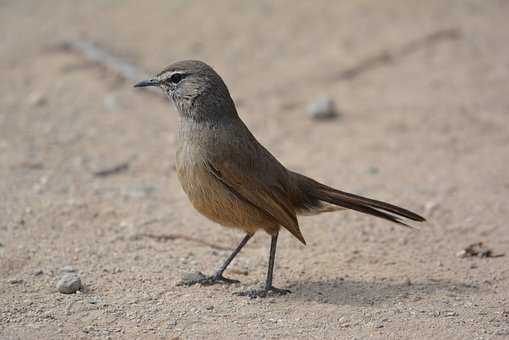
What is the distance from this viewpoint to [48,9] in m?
14.8

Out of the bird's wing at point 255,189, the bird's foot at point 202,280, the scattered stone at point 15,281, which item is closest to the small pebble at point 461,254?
the bird's wing at point 255,189

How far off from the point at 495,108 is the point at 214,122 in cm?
555

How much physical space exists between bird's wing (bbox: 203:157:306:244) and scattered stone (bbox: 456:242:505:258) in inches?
67.8

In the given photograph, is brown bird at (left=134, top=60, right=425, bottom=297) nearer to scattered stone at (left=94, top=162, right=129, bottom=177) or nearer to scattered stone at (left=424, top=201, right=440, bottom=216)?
scattered stone at (left=424, top=201, right=440, bottom=216)

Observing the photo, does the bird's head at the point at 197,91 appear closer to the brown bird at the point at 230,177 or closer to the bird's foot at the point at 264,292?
the brown bird at the point at 230,177

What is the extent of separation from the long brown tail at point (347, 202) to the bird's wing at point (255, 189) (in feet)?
1.06

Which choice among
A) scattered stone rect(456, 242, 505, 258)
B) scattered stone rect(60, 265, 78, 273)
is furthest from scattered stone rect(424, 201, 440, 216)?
scattered stone rect(60, 265, 78, 273)

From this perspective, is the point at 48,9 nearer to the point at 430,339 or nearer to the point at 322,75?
the point at 322,75

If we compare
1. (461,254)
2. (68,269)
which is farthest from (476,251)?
(68,269)

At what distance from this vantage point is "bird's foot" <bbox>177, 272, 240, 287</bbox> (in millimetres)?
5723

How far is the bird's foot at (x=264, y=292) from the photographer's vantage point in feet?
18.4

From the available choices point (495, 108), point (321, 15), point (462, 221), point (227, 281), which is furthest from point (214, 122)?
point (321, 15)

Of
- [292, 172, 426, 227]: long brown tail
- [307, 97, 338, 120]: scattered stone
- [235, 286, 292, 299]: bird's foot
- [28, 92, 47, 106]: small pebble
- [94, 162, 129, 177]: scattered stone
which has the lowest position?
[235, 286, 292, 299]: bird's foot

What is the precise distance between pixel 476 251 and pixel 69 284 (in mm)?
3408
